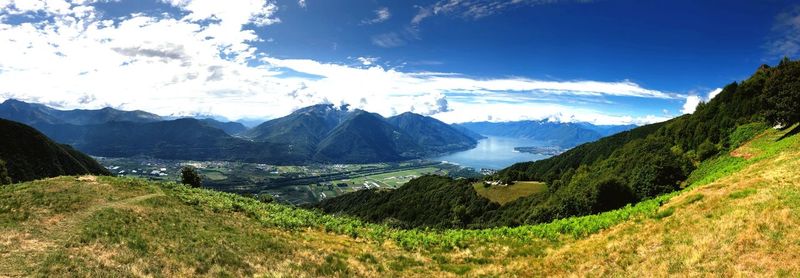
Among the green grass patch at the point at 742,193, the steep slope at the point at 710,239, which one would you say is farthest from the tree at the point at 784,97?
the green grass patch at the point at 742,193

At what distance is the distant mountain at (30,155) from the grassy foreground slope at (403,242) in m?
130

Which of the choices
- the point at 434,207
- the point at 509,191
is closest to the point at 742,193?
the point at 509,191

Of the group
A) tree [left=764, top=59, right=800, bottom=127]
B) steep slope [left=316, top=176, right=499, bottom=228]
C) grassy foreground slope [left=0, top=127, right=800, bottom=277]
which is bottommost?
steep slope [left=316, top=176, right=499, bottom=228]

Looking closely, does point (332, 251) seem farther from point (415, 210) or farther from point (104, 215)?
point (415, 210)

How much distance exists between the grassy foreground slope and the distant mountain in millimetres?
129764

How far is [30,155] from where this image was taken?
5492 inches

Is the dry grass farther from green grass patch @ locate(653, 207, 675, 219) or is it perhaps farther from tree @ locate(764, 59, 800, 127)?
green grass patch @ locate(653, 207, 675, 219)

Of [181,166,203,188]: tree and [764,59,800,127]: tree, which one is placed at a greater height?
[764,59,800,127]: tree

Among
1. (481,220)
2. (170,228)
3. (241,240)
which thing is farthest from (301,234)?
(481,220)

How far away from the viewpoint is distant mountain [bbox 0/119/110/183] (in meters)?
128

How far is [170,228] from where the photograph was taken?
28641 millimetres

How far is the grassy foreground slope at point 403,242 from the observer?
17.6m

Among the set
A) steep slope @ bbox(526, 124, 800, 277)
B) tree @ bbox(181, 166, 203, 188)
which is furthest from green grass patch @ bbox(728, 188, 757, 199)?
tree @ bbox(181, 166, 203, 188)

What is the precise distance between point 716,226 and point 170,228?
34741 millimetres
